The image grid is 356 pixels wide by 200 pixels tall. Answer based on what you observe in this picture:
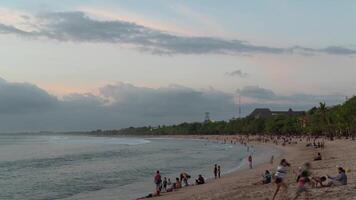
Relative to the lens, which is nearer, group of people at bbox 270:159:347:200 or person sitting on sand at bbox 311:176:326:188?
group of people at bbox 270:159:347:200

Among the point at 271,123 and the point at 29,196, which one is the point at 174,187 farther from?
the point at 271,123

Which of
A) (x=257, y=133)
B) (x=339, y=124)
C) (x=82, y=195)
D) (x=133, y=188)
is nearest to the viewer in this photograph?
(x=82, y=195)

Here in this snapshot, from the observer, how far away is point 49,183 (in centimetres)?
3866

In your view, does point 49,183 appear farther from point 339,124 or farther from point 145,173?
point 339,124

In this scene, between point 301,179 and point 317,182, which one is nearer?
point 301,179

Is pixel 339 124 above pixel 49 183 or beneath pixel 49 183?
above

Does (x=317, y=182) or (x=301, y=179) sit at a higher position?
(x=301, y=179)

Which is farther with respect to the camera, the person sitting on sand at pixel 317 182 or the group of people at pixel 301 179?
the person sitting on sand at pixel 317 182

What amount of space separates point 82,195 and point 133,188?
4.05m

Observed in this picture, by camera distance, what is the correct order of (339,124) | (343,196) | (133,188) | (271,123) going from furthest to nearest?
1. (271,123)
2. (339,124)
3. (133,188)
4. (343,196)

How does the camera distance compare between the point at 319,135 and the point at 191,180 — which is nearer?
A: the point at 191,180

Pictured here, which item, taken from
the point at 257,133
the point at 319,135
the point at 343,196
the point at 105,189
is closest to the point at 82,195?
the point at 105,189

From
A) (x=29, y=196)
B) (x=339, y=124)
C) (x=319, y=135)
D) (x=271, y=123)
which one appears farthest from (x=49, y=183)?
(x=271, y=123)

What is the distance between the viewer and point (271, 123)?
155 meters
